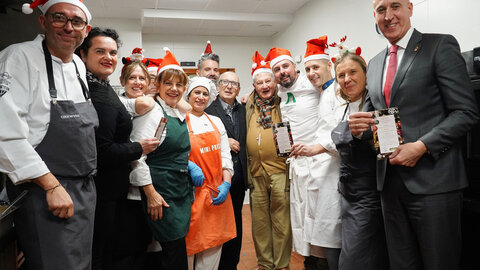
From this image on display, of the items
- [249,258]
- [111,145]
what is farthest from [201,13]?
[111,145]

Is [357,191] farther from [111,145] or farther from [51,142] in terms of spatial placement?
[51,142]

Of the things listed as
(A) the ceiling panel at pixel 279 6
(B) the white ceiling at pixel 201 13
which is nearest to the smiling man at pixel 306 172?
(A) the ceiling panel at pixel 279 6

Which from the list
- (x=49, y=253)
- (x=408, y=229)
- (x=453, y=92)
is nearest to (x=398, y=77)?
(x=453, y=92)

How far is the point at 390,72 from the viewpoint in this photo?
162 centimetres

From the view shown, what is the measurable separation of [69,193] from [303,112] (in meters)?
1.80

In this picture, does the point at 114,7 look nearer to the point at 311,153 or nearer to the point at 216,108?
the point at 216,108

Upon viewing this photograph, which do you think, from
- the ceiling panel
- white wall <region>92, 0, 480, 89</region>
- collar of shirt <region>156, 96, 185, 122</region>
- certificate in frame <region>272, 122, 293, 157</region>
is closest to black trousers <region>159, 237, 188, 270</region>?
collar of shirt <region>156, 96, 185, 122</region>

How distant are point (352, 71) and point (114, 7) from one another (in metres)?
4.50

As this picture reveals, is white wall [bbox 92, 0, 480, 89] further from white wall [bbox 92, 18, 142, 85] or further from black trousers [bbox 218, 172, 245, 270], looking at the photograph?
black trousers [bbox 218, 172, 245, 270]

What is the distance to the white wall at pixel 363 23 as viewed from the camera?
264 cm

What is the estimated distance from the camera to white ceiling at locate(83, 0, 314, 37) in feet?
16.6

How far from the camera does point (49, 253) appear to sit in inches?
48.8

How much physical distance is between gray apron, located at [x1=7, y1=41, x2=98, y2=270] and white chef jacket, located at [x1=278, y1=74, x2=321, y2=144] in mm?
1624

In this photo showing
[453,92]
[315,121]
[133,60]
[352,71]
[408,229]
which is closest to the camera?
[453,92]
